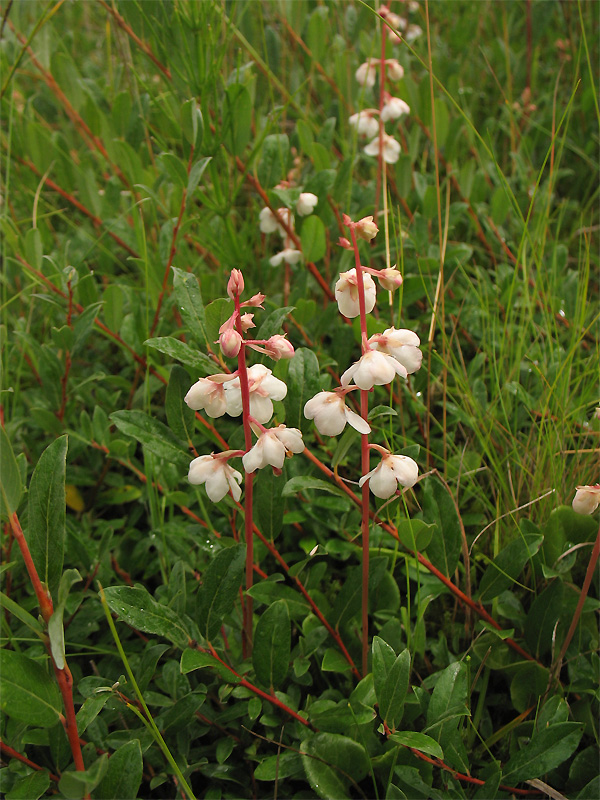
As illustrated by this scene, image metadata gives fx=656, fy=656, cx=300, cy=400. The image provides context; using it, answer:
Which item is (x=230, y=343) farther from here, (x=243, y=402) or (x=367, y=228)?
(x=367, y=228)

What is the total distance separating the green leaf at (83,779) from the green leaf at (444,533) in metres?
0.58

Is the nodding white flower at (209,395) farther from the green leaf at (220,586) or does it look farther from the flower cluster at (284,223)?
the flower cluster at (284,223)

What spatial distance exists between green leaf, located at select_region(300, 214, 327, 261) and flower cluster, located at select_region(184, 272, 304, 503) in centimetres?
65

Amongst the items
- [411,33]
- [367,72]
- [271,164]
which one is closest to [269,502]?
[271,164]

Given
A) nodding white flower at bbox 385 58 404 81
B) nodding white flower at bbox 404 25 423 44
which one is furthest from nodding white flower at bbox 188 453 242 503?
nodding white flower at bbox 404 25 423 44

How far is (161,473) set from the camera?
121 cm

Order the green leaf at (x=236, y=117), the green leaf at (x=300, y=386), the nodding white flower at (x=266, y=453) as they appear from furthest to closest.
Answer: the green leaf at (x=236, y=117) < the green leaf at (x=300, y=386) < the nodding white flower at (x=266, y=453)

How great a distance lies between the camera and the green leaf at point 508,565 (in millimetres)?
1021

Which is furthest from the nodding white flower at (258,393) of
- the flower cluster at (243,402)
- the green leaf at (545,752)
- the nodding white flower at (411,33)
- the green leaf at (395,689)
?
the nodding white flower at (411,33)

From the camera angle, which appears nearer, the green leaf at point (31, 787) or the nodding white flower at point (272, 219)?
the green leaf at point (31, 787)

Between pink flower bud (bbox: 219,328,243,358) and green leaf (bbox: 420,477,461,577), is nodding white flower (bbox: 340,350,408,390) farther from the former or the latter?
green leaf (bbox: 420,477,461,577)

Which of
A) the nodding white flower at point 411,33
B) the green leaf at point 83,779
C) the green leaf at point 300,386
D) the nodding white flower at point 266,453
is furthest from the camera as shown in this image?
the nodding white flower at point 411,33

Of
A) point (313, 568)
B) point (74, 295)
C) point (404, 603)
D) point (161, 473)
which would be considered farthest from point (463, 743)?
point (74, 295)

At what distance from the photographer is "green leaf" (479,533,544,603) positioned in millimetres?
1021
